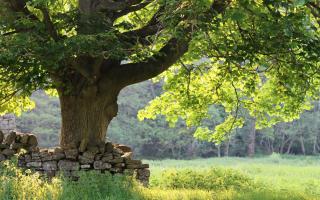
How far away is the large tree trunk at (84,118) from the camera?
1027 cm

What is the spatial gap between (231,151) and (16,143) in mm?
36034

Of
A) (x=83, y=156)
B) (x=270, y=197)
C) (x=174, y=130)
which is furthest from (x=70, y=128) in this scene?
(x=174, y=130)

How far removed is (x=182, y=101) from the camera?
Result: 42.1ft

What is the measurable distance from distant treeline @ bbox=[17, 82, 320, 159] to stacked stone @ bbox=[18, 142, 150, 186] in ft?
75.2

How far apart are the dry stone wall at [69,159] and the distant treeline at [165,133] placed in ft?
74.3

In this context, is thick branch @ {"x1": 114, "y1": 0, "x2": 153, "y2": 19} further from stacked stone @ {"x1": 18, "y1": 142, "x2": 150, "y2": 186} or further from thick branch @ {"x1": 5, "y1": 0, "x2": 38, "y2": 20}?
stacked stone @ {"x1": 18, "y1": 142, "x2": 150, "y2": 186}

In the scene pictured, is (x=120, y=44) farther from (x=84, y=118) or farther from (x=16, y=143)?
(x=16, y=143)

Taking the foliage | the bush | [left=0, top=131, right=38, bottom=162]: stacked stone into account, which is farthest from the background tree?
the bush

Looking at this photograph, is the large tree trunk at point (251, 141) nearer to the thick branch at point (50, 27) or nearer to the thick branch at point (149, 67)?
the thick branch at point (149, 67)

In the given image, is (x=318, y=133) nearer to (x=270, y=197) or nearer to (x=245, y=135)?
(x=245, y=135)

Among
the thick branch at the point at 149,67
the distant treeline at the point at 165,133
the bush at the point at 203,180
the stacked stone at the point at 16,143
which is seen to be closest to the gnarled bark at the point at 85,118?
the thick branch at the point at 149,67

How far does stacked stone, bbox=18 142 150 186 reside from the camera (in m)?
10.1

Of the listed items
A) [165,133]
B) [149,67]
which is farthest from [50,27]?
[165,133]

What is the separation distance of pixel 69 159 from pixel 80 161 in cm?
25
